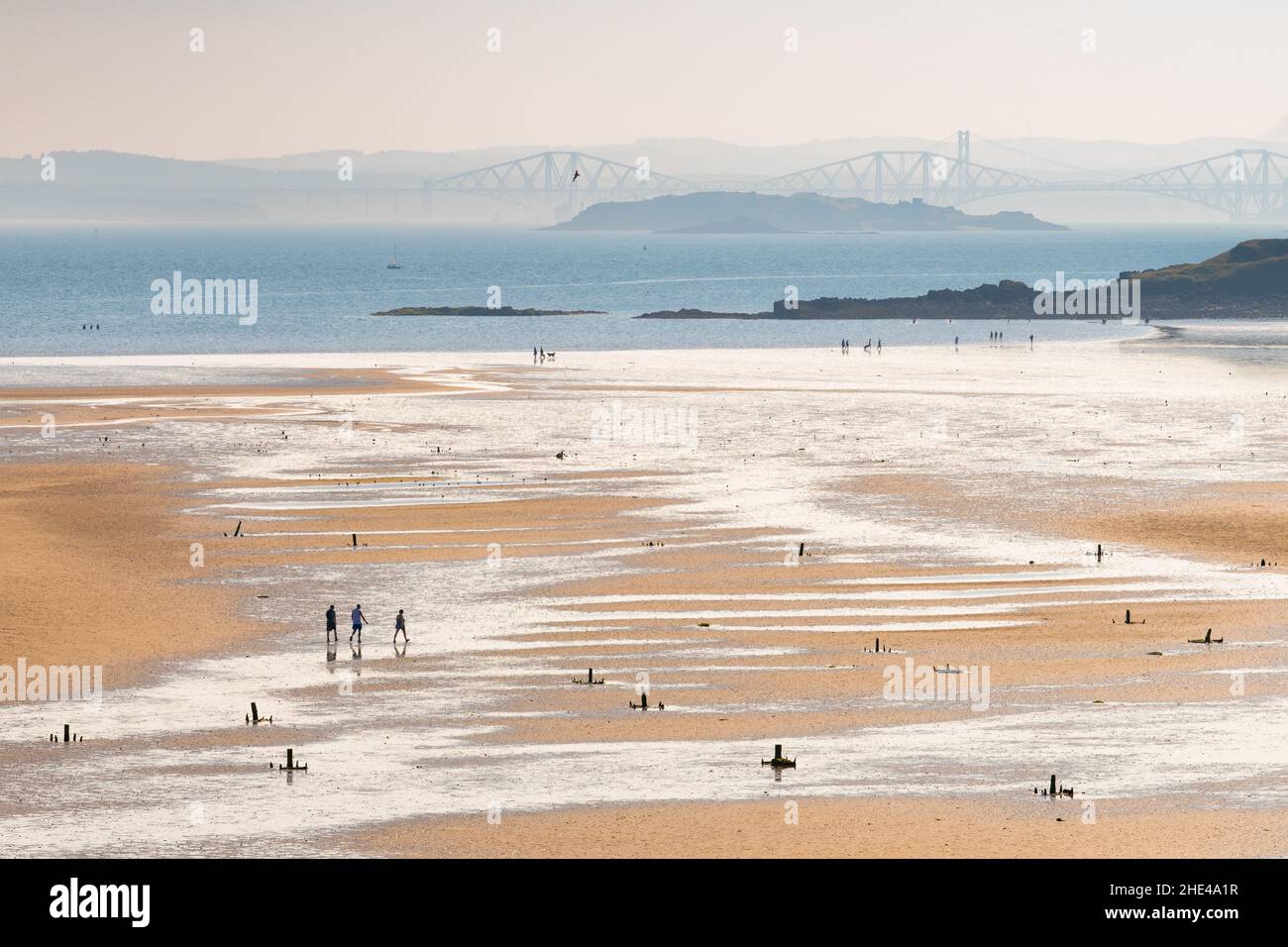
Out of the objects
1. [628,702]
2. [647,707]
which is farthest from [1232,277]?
[647,707]

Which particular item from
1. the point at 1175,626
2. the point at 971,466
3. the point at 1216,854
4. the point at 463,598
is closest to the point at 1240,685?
the point at 1175,626

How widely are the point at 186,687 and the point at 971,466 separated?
40994 millimetres

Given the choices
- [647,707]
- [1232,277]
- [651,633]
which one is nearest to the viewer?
[647,707]

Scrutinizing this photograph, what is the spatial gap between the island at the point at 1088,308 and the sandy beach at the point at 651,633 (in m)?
86.4

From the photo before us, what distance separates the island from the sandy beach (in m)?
86.4

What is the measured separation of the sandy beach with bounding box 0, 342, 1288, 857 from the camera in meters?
27.2

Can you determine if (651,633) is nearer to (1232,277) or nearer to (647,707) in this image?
(647,707)

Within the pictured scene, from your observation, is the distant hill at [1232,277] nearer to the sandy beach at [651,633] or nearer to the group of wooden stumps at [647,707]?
the sandy beach at [651,633]

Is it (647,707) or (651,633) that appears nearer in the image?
(647,707)

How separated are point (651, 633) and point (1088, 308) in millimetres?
144988

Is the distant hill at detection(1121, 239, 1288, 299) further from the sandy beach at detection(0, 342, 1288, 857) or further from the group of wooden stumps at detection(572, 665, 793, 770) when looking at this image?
the group of wooden stumps at detection(572, 665, 793, 770)

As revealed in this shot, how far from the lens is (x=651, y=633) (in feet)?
132

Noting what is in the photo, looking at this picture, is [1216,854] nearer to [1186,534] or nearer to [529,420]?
[1186,534]

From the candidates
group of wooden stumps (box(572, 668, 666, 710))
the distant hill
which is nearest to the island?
the distant hill
